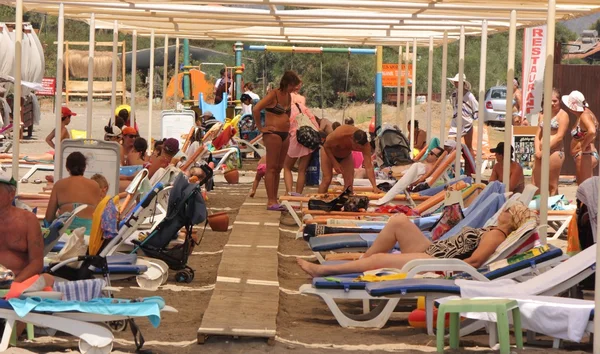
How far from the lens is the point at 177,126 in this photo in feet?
67.2

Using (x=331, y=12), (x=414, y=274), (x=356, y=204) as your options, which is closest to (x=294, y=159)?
(x=331, y=12)

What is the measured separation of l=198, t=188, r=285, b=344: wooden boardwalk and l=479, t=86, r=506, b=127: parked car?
2105 cm

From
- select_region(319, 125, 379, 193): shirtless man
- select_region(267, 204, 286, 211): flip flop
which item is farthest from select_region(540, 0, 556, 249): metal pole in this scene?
select_region(267, 204, 286, 211): flip flop

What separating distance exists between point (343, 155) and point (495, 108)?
1997 centimetres

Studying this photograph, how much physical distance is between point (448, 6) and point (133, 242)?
12.3 feet

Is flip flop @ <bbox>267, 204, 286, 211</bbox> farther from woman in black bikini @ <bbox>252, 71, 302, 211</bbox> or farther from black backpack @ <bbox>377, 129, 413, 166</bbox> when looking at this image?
black backpack @ <bbox>377, 129, 413, 166</bbox>

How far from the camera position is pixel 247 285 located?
7.84 meters

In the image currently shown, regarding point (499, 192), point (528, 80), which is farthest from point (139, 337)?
point (528, 80)

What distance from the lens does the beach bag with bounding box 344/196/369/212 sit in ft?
37.3

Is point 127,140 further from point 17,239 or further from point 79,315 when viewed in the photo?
point 79,315

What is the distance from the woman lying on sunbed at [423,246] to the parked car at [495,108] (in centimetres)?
2417

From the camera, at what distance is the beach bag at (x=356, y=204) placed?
37.3ft

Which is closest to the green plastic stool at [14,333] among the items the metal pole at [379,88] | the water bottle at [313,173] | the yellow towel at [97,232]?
the yellow towel at [97,232]

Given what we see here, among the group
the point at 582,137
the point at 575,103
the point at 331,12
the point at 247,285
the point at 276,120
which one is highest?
the point at 331,12
